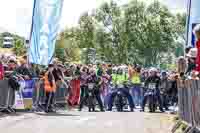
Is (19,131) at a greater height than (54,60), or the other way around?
(54,60)

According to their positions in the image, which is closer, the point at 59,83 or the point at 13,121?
the point at 13,121

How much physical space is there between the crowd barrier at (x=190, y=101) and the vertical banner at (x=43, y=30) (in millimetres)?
8574

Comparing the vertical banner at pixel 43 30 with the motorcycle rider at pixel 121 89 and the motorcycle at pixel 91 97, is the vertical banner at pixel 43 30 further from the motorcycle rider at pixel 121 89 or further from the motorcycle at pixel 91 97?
the motorcycle rider at pixel 121 89

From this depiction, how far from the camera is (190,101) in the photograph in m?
12.4

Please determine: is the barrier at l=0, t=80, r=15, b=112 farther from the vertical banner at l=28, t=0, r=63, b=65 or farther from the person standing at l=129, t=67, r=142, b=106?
the person standing at l=129, t=67, r=142, b=106

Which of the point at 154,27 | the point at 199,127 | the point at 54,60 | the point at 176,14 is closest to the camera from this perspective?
the point at 199,127

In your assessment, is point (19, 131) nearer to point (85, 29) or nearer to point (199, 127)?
point (199, 127)

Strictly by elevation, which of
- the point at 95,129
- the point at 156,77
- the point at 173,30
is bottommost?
the point at 95,129

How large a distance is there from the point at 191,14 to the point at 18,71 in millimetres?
8185

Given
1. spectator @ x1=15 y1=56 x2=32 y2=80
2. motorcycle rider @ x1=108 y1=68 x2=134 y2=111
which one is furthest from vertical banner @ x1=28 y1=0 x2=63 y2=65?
motorcycle rider @ x1=108 y1=68 x2=134 y2=111

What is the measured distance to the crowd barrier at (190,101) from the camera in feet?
37.4

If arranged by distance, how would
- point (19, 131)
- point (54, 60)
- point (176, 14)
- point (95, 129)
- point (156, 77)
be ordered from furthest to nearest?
point (176, 14)
point (156, 77)
point (54, 60)
point (95, 129)
point (19, 131)

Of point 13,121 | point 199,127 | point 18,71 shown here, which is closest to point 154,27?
point 18,71

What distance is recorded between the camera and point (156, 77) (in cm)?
2503
